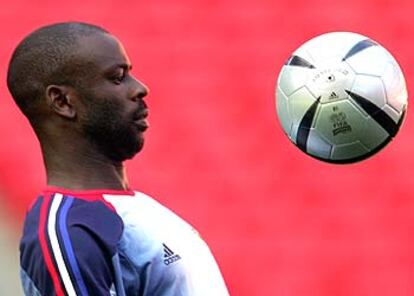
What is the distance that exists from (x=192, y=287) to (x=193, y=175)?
289 cm

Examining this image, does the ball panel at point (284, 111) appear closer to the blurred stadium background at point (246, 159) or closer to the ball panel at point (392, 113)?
the ball panel at point (392, 113)

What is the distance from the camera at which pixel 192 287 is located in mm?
3154

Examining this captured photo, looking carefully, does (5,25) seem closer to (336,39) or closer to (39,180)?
(39,180)

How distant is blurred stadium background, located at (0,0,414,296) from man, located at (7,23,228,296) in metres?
2.69

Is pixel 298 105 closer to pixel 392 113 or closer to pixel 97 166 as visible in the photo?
pixel 392 113

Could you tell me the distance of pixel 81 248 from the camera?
9.86ft

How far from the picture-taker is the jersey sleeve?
298cm

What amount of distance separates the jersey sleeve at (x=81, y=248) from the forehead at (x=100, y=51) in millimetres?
375

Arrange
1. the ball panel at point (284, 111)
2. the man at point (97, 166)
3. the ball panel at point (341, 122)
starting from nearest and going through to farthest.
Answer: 1. the man at point (97, 166)
2. the ball panel at point (341, 122)
3. the ball panel at point (284, 111)

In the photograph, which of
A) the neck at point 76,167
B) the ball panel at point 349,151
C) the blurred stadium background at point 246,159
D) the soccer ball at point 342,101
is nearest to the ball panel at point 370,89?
the soccer ball at point 342,101

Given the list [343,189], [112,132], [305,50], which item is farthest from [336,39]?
[343,189]

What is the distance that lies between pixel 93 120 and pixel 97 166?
0.40 ft

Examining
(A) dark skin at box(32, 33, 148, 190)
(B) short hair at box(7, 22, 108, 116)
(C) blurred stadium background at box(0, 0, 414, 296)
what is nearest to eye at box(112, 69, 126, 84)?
(A) dark skin at box(32, 33, 148, 190)

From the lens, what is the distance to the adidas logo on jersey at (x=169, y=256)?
10.3 ft
